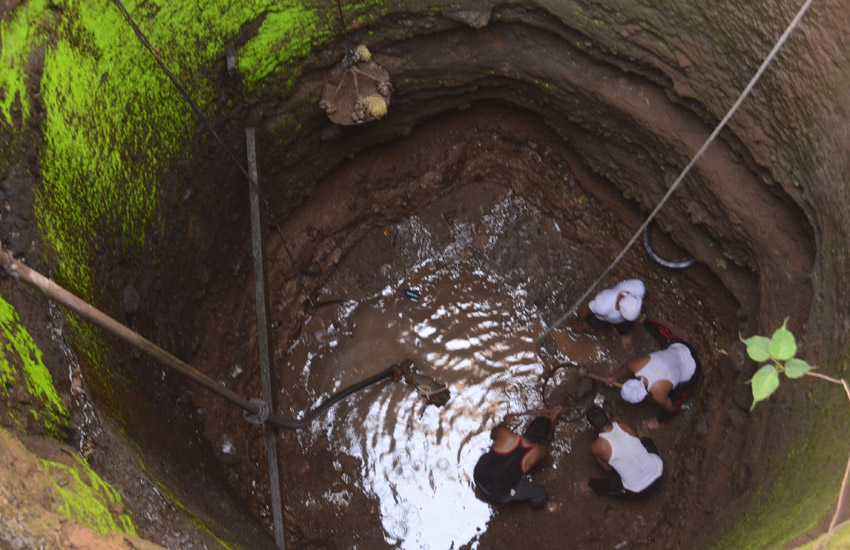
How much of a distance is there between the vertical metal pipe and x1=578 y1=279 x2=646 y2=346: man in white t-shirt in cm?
217

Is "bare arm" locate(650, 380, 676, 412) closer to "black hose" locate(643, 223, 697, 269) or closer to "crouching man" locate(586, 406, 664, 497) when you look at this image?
"crouching man" locate(586, 406, 664, 497)

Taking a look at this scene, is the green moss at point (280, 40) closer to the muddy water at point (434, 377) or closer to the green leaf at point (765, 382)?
the muddy water at point (434, 377)

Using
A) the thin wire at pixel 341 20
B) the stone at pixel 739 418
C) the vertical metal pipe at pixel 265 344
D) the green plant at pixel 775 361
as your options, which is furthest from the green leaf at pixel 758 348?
the thin wire at pixel 341 20

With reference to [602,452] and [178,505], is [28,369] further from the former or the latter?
[602,452]

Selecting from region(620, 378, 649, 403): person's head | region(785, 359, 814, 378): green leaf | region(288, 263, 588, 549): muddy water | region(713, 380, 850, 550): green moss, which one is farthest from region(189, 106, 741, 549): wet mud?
region(785, 359, 814, 378): green leaf

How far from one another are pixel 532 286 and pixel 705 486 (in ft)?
5.72

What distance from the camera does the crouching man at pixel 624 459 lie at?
133 inches

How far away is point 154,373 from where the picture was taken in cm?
294

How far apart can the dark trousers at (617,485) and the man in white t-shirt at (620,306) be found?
2.48ft

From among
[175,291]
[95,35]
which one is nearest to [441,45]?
[95,35]

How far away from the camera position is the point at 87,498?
6.27 ft

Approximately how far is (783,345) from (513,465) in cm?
218

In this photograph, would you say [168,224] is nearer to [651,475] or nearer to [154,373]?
[154,373]

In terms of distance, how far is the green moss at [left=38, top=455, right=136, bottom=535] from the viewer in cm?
183
